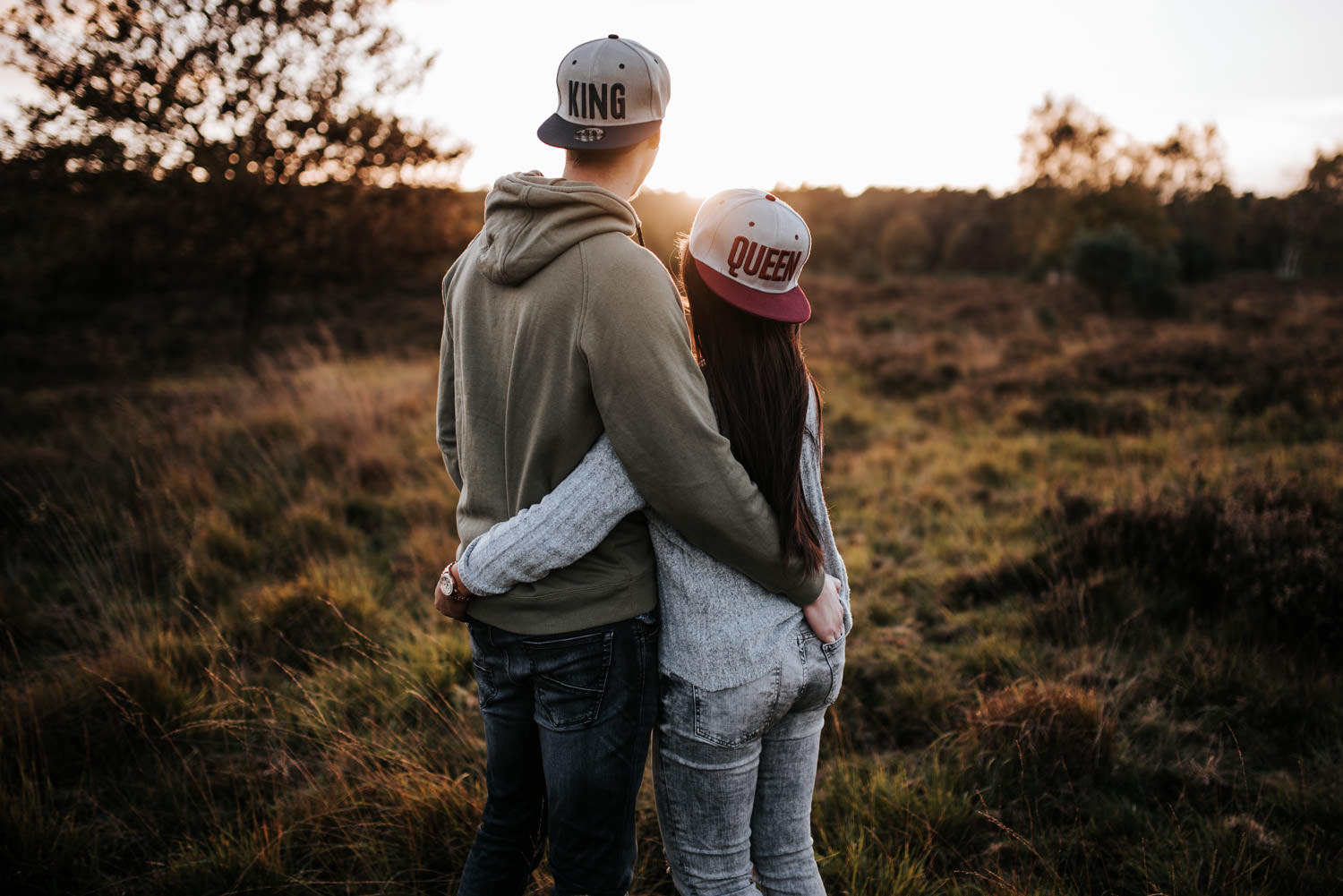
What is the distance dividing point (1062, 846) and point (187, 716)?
3.18 meters

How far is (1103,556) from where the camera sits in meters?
3.71

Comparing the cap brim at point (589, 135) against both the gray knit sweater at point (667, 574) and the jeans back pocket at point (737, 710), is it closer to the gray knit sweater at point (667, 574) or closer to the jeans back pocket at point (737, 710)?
the gray knit sweater at point (667, 574)

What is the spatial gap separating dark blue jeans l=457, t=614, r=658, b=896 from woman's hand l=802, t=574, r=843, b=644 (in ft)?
0.97

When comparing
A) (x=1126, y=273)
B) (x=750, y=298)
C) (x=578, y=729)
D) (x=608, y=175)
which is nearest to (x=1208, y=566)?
(x=750, y=298)

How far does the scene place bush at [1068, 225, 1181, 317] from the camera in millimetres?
15672

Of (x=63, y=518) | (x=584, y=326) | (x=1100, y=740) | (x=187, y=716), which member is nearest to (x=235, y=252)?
(x=63, y=518)

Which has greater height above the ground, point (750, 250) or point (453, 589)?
point (750, 250)

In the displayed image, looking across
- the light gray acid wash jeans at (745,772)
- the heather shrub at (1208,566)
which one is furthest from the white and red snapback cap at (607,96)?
the heather shrub at (1208,566)

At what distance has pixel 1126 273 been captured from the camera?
55.4 ft

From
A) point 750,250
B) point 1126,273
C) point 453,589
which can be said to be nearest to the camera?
point 750,250

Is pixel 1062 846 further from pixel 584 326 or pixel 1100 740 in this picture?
pixel 584 326

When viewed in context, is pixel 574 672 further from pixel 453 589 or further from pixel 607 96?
pixel 607 96

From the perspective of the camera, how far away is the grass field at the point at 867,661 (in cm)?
207

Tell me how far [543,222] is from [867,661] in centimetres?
268
